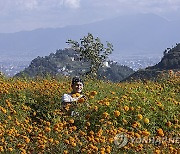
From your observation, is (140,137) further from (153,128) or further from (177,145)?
(153,128)

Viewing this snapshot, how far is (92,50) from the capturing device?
28.1 meters

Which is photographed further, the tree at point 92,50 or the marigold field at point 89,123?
the tree at point 92,50

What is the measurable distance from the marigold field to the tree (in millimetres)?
18887

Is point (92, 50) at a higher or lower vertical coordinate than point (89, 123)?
lower

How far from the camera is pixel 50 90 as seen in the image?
25.8 ft

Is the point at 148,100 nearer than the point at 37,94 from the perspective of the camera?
Yes

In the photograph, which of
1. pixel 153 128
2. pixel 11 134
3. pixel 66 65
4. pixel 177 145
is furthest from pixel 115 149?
pixel 66 65

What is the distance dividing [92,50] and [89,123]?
23297mm

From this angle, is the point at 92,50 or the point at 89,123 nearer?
the point at 89,123

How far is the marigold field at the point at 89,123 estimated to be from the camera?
13.8 ft

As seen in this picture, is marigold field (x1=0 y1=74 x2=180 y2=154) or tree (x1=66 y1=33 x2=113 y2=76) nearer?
marigold field (x1=0 y1=74 x2=180 y2=154)

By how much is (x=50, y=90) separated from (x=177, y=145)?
3.78 metres

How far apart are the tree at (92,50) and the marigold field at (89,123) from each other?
18.9 m

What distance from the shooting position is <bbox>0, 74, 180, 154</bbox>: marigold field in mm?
4203
